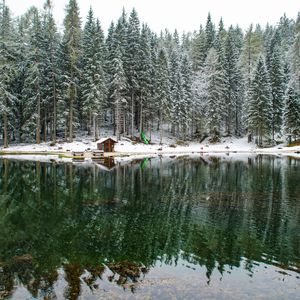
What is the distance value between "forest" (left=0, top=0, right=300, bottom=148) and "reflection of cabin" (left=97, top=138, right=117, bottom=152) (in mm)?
5593

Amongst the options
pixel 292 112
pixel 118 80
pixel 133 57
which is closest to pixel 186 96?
pixel 133 57

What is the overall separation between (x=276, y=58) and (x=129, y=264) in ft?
215

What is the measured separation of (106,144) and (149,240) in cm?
4086

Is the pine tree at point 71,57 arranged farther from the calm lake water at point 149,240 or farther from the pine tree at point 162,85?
the calm lake water at point 149,240

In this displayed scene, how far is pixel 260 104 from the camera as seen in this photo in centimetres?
6253

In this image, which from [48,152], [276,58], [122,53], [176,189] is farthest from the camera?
[276,58]

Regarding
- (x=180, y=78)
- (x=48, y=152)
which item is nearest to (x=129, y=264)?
(x=48, y=152)

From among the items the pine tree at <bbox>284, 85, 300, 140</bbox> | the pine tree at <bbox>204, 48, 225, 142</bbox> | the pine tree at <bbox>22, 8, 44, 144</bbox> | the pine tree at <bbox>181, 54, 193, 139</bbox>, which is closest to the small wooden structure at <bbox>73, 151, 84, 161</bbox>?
the pine tree at <bbox>22, 8, 44, 144</bbox>

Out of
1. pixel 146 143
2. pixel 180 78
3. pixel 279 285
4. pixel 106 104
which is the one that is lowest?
pixel 279 285

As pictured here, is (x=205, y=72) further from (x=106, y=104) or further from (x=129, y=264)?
(x=129, y=264)

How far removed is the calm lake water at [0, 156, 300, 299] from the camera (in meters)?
9.90

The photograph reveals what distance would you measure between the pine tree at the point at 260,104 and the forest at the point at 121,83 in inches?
6.9

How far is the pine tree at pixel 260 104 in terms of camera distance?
62438mm

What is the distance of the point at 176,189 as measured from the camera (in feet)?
83.1
